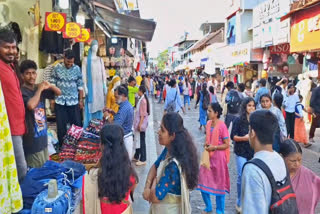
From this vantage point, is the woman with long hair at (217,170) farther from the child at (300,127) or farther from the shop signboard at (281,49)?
the shop signboard at (281,49)

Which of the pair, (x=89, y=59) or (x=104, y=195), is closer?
(x=104, y=195)

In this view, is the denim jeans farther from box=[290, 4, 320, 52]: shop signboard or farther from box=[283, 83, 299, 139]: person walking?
box=[290, 4, 320, 52]: shop signboard

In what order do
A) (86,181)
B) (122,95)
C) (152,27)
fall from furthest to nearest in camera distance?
(152,27), (122,95), (86,181)

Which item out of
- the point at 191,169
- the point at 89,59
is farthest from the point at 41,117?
the point at 89,59

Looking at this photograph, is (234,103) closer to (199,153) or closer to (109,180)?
(199,153)

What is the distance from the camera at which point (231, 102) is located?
7.12 metres

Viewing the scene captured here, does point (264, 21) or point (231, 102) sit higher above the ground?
point (264, 21)

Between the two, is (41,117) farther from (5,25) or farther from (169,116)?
(5,25)

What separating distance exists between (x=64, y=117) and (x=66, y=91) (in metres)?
0.52

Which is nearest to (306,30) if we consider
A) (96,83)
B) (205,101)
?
(205,101)

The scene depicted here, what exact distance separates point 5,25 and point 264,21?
14423mm

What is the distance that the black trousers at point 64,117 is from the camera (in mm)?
5660

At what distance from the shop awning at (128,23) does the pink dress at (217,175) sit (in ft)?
19.3

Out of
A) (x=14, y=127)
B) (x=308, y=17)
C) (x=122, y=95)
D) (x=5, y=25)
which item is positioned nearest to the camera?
(x=14, y=127)
